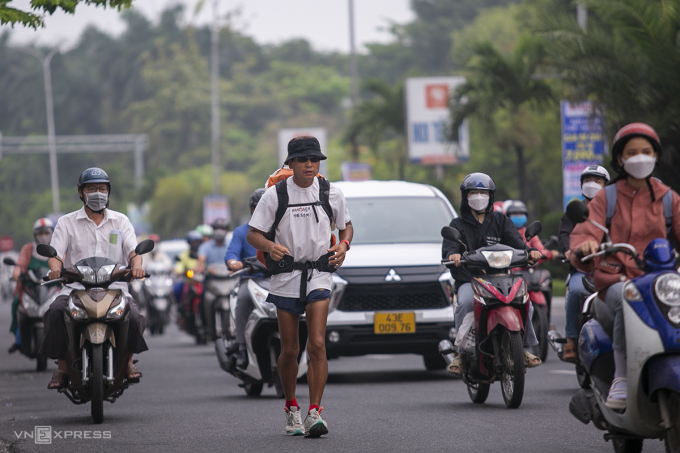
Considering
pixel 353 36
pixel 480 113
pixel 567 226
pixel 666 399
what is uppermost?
pixel 353 36

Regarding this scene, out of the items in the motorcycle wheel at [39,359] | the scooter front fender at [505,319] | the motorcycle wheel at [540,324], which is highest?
the scooter front fender at [505,319]

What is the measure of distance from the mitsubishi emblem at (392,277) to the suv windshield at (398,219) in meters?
0.90

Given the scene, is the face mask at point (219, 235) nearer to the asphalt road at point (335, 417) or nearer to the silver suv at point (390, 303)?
the asphalt road at point (335, 417)

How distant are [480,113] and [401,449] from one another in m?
→ 21.3

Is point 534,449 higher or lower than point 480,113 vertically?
lower

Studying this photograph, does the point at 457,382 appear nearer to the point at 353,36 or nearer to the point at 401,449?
the point at 401,449

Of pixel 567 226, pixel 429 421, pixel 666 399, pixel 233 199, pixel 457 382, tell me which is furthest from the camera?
pixel 233 199

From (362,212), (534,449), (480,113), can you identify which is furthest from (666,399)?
(480,113)

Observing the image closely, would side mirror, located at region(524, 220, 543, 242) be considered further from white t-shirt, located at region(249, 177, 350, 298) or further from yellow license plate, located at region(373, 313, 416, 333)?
yellow license plate, located at region(373, 313, 416, 333)

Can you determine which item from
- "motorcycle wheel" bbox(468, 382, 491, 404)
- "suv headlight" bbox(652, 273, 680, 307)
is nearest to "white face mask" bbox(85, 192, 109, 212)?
"motorcycle wheel" bbox(468, 382, 491, 404)

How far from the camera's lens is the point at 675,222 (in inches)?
248

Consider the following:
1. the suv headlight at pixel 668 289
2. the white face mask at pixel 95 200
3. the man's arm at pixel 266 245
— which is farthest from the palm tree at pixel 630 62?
the suv headlight at pixel 668 289

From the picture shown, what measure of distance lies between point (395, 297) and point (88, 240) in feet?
11.8

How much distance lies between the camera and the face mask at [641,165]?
6262mm
